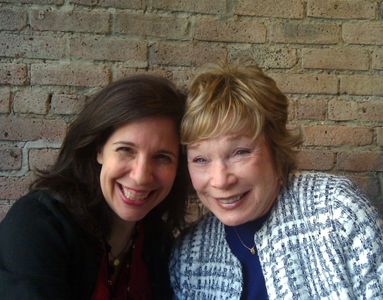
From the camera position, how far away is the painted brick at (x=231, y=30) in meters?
1.67

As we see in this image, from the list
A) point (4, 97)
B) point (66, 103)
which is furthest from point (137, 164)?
point (4, 97)

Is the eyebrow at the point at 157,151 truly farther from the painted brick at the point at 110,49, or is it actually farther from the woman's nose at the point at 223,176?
the painted brick at the point at 110,49

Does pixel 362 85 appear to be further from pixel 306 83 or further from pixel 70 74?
pixel 70 74

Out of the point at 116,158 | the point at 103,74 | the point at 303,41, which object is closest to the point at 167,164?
the point at 116,158

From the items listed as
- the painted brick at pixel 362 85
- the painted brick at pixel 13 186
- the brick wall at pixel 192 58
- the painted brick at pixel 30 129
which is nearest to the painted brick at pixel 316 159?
the brick wall at pixel 192 58

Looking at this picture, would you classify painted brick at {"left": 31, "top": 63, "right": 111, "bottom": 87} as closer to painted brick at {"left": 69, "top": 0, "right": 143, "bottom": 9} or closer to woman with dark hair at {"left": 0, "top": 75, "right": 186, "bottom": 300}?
painted brick at {"left": 69, "top": 0, "right": 143, "bottom": 9}

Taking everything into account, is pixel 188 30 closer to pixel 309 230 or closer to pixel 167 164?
pixel 167 164

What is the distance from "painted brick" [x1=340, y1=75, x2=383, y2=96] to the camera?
68.7 inches

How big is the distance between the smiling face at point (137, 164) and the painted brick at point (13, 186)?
Result: 53 centimetres

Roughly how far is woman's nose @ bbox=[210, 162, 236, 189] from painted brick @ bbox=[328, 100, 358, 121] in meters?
0.75

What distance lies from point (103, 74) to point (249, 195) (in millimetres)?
744

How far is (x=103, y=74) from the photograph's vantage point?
1.63 m

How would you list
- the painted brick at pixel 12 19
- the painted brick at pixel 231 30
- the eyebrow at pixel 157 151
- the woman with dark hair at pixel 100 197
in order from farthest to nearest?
1. the painted brick at pixel 231 30
2. the painted brick at pixel 12 19
3. the eyebrow at pixel 157 151
4. the woman with dark hair at pixel 100 197

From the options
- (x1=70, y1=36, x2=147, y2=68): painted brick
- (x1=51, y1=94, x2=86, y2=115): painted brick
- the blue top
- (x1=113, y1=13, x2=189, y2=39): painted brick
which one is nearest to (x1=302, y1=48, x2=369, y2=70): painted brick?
(x1=113, y1=13, x2=189, y2=39): painted brick
